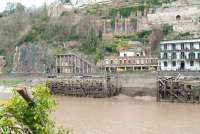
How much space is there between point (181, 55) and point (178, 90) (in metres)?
17.9

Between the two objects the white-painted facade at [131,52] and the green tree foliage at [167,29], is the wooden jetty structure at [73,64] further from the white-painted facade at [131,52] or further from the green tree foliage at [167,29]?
the green tree foliage at [167,29]

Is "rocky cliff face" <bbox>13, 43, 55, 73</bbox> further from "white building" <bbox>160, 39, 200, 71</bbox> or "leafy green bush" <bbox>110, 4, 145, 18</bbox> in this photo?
"leafy green bush" <bbox>110, 4, 145, 18</bbox>

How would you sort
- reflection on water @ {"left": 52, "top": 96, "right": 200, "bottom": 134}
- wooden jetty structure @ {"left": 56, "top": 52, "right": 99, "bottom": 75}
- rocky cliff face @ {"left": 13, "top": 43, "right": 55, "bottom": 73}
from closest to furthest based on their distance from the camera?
reflection on water @ {"left": 52, "top": 96, "right": 200, "bottom": 134}, wooden jetty structure @ {"left": 56, "top": 52, "right": 99, "bottom": 75}, rocky cliff face @ {"left": 13, "top": 43, "right": 55, "bottom": 73}

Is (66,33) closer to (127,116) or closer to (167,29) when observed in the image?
(167,29)

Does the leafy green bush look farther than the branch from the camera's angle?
Yes

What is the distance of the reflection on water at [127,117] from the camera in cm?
2908

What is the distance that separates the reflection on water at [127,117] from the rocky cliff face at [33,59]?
32.7 meters

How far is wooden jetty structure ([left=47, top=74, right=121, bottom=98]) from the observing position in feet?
166

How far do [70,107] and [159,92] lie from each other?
8936 mm

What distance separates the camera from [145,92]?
49062mm

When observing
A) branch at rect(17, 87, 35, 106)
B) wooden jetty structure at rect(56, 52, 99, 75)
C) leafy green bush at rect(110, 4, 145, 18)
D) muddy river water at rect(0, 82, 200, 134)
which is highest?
leafy green bush at rect(110, 4, 145, 18)

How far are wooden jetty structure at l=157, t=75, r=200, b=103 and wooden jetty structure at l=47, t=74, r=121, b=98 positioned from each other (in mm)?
7134

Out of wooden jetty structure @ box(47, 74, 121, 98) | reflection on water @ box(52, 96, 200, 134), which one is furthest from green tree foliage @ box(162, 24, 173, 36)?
reflection on water @ box(52, 96, 200, 134)

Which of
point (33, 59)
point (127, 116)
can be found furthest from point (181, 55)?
point (33, 59)
